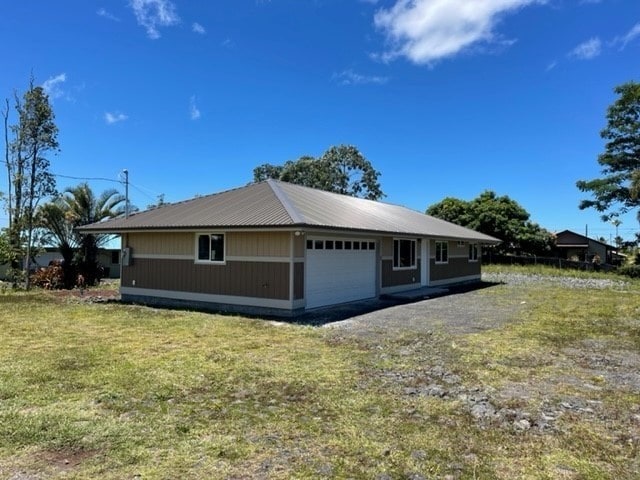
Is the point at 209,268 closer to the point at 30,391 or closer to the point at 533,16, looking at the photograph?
the point at 30,391

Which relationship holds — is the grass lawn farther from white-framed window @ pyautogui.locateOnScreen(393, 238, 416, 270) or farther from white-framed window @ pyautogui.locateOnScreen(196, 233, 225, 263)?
white-framed window @ pyautogui.locateOnScreen(393, 238, 416, 270)

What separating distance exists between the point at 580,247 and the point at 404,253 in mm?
38948

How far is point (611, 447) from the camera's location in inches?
151

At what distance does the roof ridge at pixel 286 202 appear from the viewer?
11509mm

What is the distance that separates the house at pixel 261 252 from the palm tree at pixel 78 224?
5955 millimetres

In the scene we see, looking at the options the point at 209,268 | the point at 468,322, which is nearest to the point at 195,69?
the point at 209,268

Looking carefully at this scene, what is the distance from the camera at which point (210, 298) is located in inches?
513

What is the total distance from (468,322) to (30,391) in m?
8.67

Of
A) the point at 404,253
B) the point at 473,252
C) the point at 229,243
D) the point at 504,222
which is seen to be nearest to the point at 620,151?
the point at 504,222

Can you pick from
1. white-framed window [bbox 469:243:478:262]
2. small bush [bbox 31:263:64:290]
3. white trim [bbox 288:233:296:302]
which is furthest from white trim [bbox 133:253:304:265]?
white-framed window [bbox 469:243:478:262]

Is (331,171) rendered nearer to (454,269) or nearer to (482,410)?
(454,269)

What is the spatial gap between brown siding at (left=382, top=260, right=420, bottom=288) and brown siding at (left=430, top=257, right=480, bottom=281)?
1.69 meters

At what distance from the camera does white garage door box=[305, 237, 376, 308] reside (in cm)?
1242

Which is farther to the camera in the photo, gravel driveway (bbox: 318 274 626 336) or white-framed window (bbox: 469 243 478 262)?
white-framed window (bbox: 469 243 478 262)
